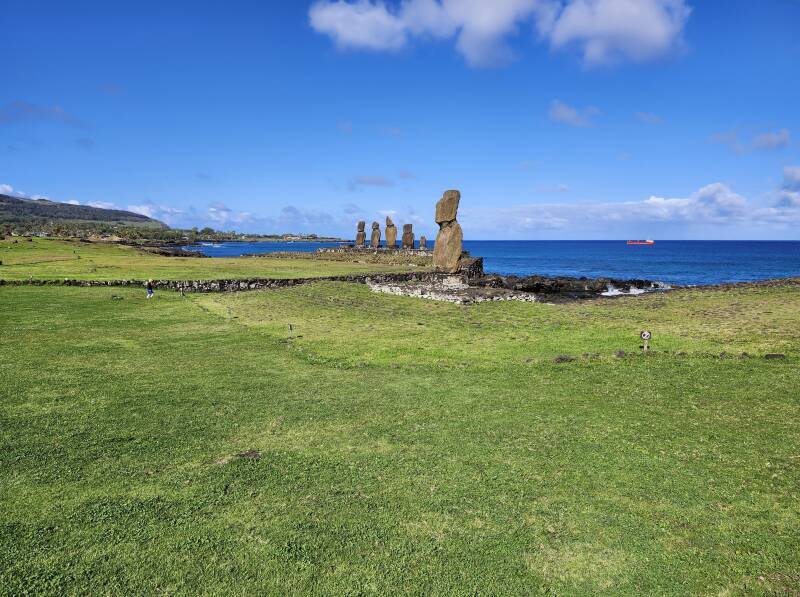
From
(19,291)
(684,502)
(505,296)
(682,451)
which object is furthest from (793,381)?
(19,291)

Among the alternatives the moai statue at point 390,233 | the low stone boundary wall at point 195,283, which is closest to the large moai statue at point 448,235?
the low stone boundary wall at point 195,283

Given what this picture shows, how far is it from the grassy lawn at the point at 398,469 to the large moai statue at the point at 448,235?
78.9 feet

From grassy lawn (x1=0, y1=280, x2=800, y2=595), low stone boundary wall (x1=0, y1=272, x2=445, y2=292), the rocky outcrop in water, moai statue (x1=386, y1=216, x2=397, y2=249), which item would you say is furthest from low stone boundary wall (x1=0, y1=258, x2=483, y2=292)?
moai statue (x1=386, y1=216, x2=397, y2=249)

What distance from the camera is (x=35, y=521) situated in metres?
6.04

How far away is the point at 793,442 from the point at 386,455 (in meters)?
6.75

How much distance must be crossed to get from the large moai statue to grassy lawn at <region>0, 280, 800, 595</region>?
24043 mm

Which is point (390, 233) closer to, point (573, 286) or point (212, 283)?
point (573, 286)

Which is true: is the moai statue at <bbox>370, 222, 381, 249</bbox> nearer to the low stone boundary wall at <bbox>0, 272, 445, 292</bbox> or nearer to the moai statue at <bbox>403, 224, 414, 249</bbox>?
the moai statue at <bbox>403, 224, 414, 249</bbox>

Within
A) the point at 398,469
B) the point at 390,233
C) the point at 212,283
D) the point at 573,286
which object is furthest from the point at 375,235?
the point at 398,469

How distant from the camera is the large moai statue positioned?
38.6 metres

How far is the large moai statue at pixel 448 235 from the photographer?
38562 mm

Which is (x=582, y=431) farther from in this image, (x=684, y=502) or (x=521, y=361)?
(x=521, y=361)

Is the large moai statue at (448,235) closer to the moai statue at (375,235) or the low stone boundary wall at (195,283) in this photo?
the low stone boundary wall at (195,283)

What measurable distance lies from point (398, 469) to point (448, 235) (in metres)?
32.8
